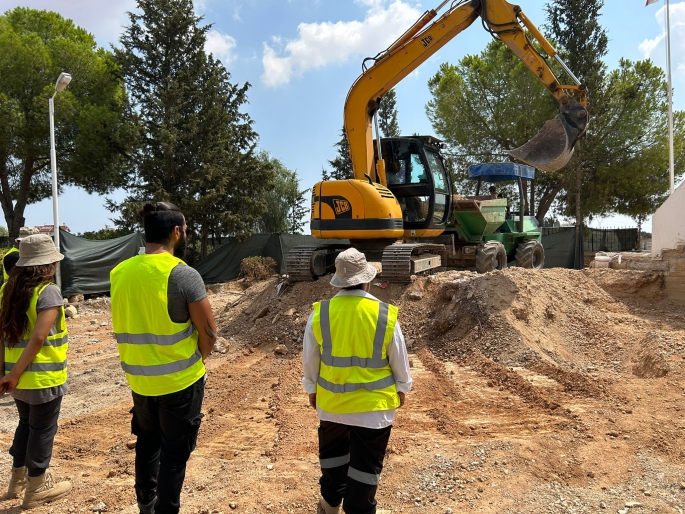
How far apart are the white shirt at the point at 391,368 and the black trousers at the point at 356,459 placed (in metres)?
0.05

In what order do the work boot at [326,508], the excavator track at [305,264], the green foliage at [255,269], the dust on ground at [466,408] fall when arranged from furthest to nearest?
the green foliage at [255,269]
the excavator track at [305,264]
the dust on ground at [466,408]
the work boot at [326,508]

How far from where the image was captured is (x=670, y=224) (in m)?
9.35

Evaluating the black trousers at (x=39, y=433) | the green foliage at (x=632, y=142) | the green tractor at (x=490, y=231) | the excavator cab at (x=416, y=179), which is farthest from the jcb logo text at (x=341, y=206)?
the green foliage at (x=632, y=142)

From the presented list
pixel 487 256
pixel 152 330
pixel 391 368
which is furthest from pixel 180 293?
pixel 487 256

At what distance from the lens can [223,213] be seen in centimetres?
1992

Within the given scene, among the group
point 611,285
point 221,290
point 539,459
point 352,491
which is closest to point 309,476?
point 352,491

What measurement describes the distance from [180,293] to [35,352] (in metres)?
1.27

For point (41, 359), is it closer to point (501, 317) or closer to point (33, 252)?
point (33, 252)

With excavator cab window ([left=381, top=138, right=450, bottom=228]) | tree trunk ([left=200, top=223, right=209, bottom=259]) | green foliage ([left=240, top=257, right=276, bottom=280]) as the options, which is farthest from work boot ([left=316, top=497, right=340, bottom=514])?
tree trunk ([left=200, top=223, right=209, bottom=259])

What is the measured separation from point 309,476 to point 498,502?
128cm

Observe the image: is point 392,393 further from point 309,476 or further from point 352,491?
point 309,476

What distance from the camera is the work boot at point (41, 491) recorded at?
3.36 m

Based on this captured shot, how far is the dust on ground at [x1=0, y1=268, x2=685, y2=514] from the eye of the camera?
3473 mm

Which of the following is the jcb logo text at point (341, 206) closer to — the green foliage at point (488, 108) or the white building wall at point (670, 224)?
the white building wall at point (670, 224)
